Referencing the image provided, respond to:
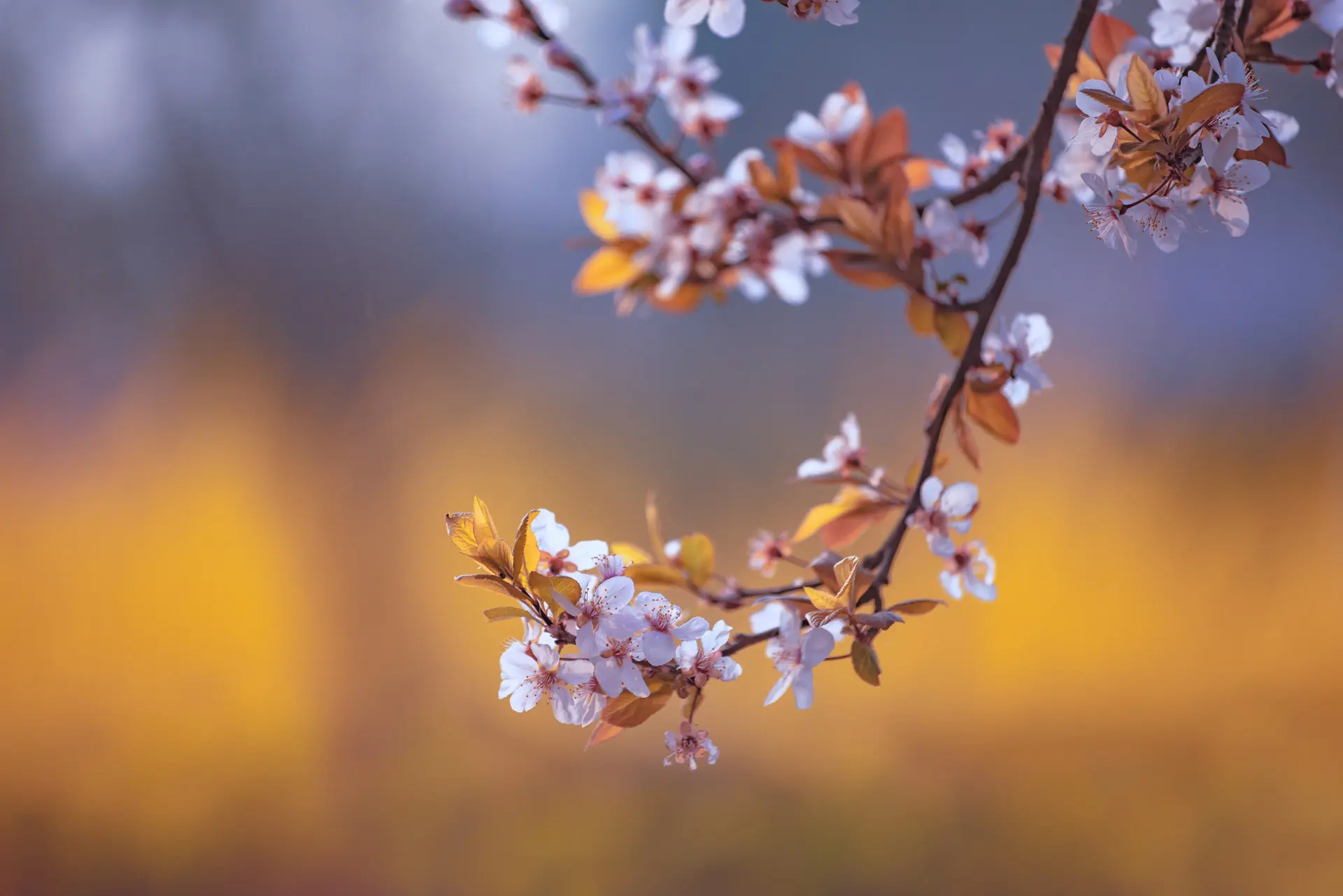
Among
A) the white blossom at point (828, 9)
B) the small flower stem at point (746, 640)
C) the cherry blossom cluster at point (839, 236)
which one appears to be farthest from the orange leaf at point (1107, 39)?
the small flower stem at point (746, 640)

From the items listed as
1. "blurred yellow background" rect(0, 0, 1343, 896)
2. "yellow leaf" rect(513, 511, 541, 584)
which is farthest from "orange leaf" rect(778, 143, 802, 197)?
"blurred yellow background" rect(0, 0, 1343, 896)

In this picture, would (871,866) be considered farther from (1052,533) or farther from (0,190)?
(0,190)

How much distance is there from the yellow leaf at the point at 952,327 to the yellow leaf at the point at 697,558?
20 centimetres

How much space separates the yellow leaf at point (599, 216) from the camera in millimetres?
667

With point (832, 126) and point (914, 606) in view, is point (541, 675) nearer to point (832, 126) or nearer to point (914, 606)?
point (914, 606)

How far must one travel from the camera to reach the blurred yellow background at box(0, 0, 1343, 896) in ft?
4.21

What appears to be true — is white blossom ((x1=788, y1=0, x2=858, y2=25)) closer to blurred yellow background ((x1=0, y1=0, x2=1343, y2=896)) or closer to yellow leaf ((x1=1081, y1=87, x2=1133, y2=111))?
yellow leaf ((x1=1081, y1=87, x2=1133, y2=111))

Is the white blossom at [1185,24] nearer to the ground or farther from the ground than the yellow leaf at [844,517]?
farther from the ground

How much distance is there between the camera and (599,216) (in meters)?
0.68

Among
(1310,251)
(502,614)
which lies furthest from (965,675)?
(502,614)

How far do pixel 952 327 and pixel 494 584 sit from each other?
13.4 inches

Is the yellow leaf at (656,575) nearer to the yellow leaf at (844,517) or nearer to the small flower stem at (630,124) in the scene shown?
the yellow leaf at (844,517)

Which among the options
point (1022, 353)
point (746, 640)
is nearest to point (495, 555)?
point (746, 640)

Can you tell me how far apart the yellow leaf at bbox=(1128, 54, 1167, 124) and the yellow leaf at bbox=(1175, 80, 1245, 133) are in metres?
0.01
